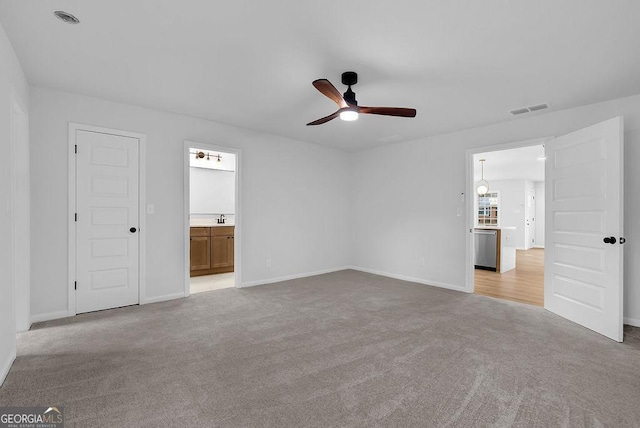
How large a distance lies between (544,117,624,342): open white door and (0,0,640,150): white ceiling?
607 mm

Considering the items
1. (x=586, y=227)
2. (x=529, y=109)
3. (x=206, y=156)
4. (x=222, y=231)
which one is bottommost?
(x=222, y=231)

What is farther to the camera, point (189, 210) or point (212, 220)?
point (212, 220)

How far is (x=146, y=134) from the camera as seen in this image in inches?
157

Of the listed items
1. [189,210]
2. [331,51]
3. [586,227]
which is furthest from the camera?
[189,210]

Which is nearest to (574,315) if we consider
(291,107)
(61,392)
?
(291,107)

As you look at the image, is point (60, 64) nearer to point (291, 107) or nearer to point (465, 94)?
point (291, 107)

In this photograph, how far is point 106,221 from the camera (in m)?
3.73

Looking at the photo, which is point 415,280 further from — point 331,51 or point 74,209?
point 74,209

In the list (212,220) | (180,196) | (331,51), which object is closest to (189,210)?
(180,196)

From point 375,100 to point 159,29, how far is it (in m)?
2.28

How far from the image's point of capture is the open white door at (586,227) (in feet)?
9.82

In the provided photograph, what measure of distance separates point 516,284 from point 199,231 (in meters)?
5.62

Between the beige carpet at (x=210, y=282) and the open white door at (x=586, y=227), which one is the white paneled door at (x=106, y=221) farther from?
the open white door at (x=586, y=227)

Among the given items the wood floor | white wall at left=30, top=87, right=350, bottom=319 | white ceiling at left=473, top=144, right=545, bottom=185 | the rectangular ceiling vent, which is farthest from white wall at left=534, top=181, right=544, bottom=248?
the rectangular ceiling vent
